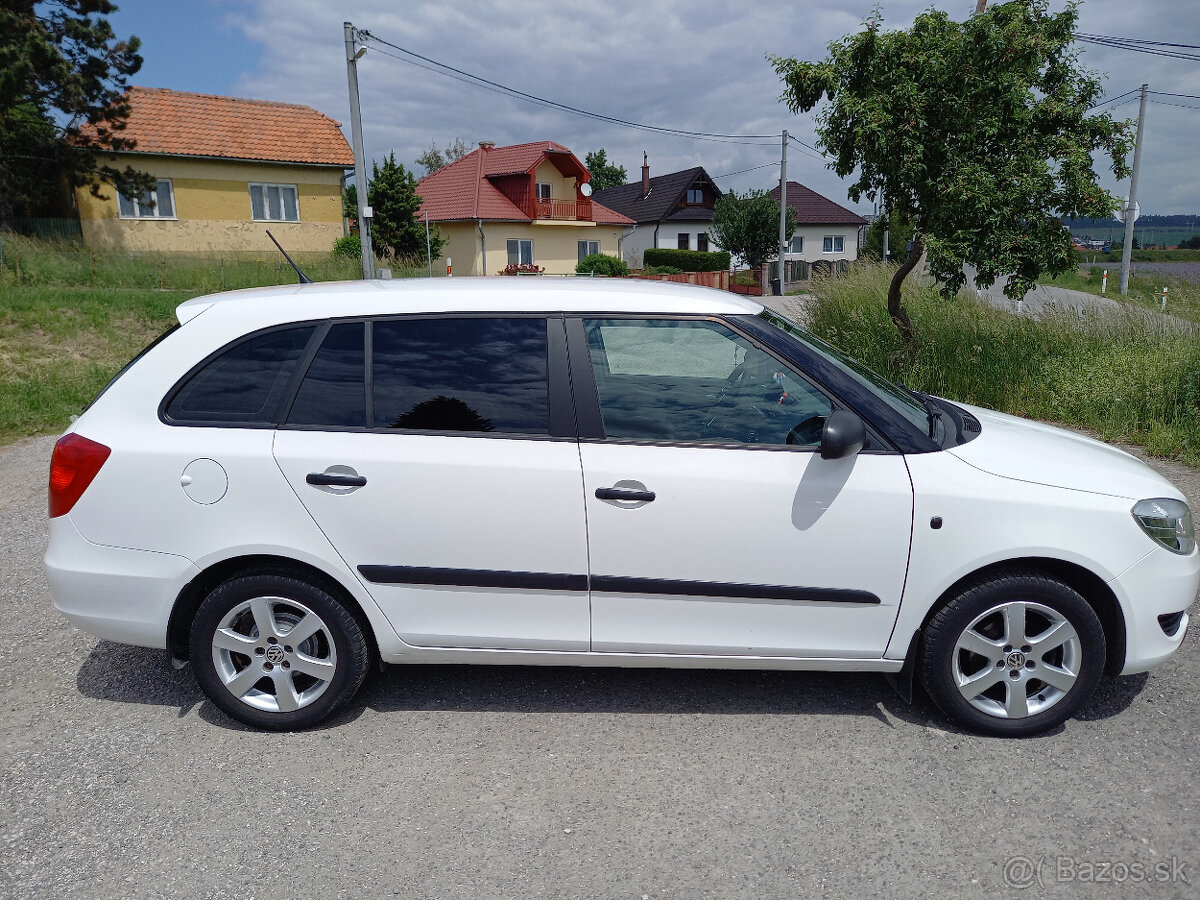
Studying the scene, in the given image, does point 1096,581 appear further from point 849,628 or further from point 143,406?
point 143,406

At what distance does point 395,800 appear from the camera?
121 inches

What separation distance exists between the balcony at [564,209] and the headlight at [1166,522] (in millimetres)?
40196

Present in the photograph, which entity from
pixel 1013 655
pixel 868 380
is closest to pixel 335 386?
pixel 868 380

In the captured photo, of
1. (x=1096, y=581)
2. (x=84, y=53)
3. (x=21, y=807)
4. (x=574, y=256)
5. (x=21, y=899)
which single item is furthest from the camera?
(x=574, y=256)

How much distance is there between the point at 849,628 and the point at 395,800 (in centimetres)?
180

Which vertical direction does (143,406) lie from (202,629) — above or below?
above

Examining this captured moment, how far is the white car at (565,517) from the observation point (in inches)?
127

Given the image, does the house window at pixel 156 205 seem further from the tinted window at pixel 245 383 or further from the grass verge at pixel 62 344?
the tinted window at pixel 245 383

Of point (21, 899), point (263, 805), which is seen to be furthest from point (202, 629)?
point (21, 899)

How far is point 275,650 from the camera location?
3.40 metres

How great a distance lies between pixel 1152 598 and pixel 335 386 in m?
3.25

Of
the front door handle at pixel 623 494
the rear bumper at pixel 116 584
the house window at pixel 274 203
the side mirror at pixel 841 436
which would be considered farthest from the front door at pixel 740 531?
the house window at pixel 274 203

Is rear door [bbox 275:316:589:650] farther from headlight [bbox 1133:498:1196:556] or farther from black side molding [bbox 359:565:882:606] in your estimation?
headlight [bbox 1133:498:1196:556]

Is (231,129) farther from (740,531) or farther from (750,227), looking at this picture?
(740,531)
